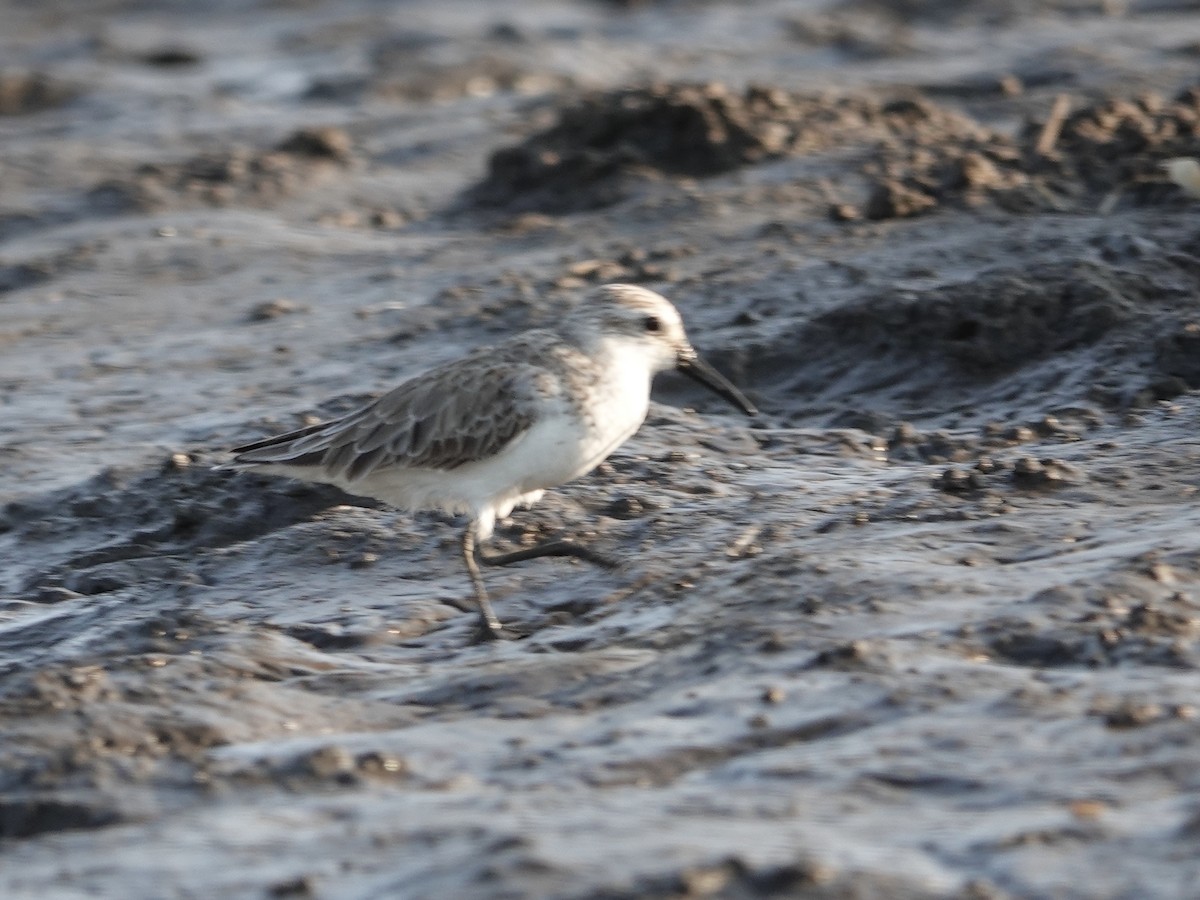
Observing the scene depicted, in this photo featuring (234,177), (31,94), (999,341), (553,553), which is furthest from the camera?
(31,94)

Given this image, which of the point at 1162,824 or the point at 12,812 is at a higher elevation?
the point at 1162,824

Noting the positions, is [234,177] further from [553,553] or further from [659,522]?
[553,553]

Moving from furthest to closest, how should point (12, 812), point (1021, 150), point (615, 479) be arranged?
point (1021, 150)
point (615, 479)
point (12, 812)

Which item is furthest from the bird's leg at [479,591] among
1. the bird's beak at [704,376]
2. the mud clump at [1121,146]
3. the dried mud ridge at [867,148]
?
the mud clump at [1121,146]

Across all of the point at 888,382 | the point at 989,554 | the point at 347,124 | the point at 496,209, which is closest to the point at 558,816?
the point at 989,554

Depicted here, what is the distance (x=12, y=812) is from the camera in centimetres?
502

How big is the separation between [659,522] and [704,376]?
538mm

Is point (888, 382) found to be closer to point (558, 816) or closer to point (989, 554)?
point (989, 554)

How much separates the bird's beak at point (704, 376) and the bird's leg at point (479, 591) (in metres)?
0.92

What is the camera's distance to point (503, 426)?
6.34 m

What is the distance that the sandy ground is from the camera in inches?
183

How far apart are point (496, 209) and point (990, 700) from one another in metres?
7.39

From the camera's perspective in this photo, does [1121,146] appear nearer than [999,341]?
No

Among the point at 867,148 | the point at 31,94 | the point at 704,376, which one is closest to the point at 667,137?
the point at 867,148
